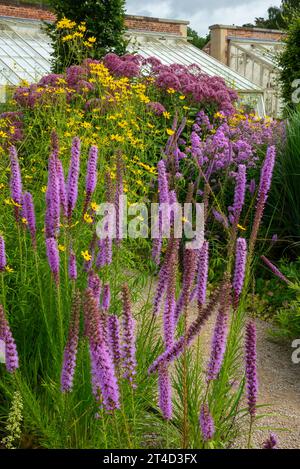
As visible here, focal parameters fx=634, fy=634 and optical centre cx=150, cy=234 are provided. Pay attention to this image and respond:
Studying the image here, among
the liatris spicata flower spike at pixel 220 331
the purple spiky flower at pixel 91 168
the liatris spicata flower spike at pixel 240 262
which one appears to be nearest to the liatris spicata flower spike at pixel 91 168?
the purple spiky flower at pixel 91 168

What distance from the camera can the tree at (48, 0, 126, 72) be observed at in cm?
1114

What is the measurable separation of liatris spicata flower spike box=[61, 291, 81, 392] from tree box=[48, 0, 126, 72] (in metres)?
9.63

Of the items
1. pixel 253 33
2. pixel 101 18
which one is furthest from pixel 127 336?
pixel 253 33

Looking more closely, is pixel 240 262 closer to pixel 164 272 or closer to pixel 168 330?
pixel 164 272

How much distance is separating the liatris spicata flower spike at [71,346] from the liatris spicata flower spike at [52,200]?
0.74 metres

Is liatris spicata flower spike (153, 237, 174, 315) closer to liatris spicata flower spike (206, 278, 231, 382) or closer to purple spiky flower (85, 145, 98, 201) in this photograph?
liatris spicata flower spike (206, 278, 231, 382)

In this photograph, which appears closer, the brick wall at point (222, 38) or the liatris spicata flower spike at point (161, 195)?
the liatris spicata flower spike at point (161, 195)

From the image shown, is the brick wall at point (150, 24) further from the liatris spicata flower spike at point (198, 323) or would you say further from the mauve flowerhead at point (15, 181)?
the liatris spicata flower spike at point (198, 323)

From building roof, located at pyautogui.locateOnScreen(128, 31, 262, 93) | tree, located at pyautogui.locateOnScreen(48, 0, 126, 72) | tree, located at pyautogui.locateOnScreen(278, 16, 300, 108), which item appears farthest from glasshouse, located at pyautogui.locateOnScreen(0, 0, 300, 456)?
building roof, located at pyautogui.locateOnScreen(128, 31, 262, 93)

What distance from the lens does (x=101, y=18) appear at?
11.3 m

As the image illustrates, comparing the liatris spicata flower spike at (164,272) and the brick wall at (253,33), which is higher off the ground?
the brick wall at (253,33)

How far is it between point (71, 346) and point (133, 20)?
65.0 feet

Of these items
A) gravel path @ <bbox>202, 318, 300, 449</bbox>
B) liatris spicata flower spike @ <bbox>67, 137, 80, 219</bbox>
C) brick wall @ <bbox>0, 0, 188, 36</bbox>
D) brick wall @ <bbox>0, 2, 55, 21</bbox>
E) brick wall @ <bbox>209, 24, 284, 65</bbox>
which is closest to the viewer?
liatris spicata flower spike @ <bbox>67, 137, 80, 219</bbox>

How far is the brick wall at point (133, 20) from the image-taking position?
1869cm
